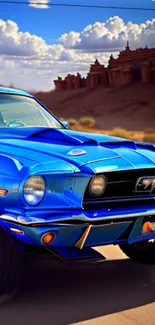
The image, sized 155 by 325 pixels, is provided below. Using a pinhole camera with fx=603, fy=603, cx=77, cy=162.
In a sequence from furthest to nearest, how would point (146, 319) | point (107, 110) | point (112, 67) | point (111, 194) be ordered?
point (112, 67), point (107, 110), point (111, 194), point (146, 319)

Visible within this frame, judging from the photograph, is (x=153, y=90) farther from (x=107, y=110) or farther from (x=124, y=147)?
(x=124, y=147)

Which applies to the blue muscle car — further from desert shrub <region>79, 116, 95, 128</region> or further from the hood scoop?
desert shrub <region>79, 116, 95, 128</region>

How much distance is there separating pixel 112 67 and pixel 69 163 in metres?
66.6

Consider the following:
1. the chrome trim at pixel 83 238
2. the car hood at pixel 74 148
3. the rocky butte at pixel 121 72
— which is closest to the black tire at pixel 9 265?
the chrome trim at pixel 83 238

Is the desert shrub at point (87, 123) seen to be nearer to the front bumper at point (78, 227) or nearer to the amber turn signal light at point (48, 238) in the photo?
the front bumper at point (78, 227)

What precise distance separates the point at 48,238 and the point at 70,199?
32 cm

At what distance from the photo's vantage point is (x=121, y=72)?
6738 cm

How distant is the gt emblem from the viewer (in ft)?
15.3

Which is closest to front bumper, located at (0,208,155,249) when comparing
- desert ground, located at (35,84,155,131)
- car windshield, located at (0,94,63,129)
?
car windshield, located at (0,94,63,129)

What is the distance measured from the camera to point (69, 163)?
4355 mm

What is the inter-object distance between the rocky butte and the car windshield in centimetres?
5915

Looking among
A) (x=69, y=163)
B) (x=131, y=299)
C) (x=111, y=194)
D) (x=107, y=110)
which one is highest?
(x=69, y=163)

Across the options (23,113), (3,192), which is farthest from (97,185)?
(23,113)

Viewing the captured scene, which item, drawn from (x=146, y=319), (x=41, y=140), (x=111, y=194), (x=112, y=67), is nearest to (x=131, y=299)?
(x=146, y=319)
